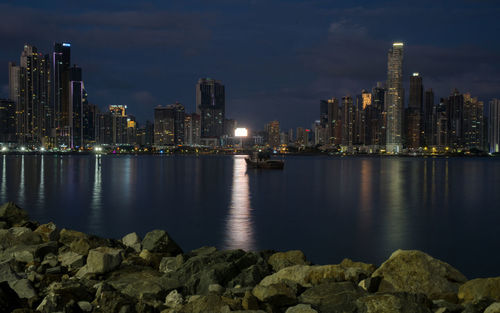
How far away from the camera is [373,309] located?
28.4ft

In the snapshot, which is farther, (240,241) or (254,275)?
(240,241)

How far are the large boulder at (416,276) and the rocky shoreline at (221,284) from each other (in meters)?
0.02

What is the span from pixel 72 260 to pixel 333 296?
26.8 ft

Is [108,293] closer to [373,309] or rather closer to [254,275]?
[254,275]

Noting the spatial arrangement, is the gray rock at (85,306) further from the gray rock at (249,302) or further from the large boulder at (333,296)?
the large boulder at (333,296)

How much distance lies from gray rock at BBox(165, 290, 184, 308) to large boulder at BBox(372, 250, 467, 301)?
4710 millimetres

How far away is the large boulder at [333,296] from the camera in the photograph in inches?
362

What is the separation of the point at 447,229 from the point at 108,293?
85.4 ft

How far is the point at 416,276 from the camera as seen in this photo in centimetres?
1133

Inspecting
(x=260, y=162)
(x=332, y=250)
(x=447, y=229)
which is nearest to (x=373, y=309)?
(x=332, y=250)

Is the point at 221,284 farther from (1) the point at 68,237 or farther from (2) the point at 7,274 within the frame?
(1) the point at 68,237

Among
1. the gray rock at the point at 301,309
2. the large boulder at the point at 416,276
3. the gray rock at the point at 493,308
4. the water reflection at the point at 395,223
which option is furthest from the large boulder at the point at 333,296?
the water reflection at the point at 395,223

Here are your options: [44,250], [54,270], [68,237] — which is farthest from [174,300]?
[68,237]

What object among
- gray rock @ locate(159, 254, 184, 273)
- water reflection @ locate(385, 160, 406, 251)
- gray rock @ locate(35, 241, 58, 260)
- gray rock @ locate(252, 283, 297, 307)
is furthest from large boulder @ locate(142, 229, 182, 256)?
water reflection @ locate(385, 160, 406, 251)
